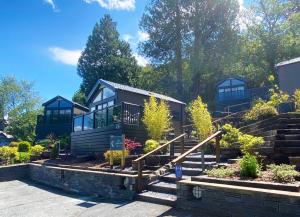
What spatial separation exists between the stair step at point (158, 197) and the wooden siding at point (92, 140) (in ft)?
19.5

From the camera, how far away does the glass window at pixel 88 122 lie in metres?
18.2

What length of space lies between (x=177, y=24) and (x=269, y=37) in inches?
449

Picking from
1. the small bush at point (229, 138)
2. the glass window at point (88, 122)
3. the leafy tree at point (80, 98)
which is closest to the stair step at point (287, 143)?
the small bush at point (229, 138)

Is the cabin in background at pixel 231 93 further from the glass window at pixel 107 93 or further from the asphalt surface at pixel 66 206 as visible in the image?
the asphalt surface at pixel 66 206

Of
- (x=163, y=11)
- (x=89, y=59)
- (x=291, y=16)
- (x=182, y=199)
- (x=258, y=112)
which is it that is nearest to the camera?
(x=182, y=199)

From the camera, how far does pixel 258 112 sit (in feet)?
41.6

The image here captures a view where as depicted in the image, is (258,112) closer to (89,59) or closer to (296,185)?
(296,185)

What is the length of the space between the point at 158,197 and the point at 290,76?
1681 cm

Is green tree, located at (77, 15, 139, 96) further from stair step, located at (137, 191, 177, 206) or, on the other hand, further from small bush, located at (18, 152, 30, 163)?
stair step, located at (137, 191, 177, 206)

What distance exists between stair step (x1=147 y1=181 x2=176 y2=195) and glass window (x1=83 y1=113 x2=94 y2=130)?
883cm

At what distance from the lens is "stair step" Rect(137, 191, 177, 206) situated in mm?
8523

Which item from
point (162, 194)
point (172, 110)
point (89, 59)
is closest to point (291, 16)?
point (172, 110)

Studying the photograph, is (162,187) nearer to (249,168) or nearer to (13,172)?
(249,168)

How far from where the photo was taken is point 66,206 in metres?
9.98
